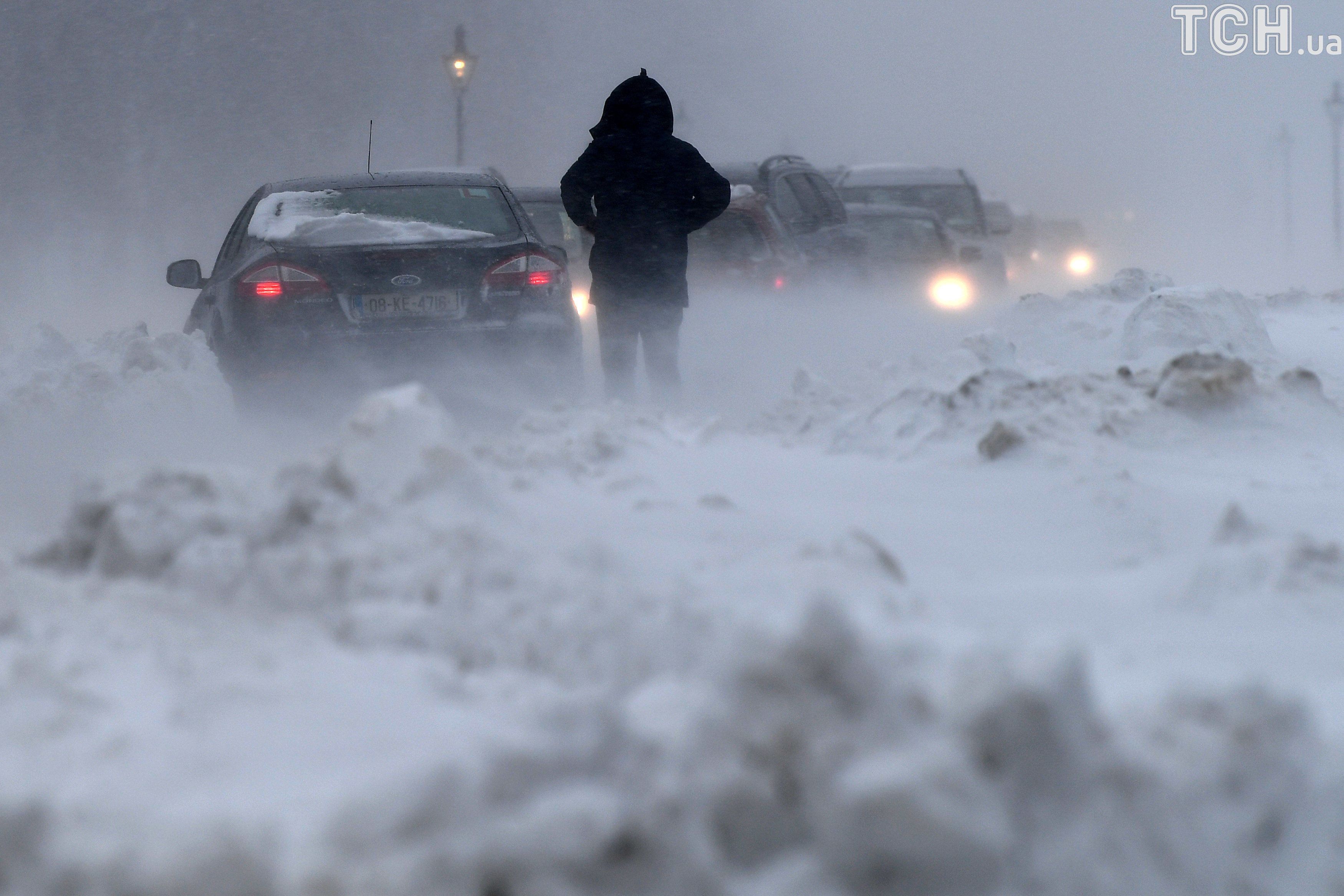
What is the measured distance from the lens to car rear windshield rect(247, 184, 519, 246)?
6.94m

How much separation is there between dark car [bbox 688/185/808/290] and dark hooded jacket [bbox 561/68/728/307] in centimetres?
214

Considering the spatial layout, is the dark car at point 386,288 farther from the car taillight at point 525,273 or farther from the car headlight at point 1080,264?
the car headlight at point 1080,264

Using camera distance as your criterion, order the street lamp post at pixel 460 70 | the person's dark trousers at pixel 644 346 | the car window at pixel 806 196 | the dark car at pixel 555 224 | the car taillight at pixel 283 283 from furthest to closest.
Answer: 1. the street lamp post at pixel 460 70
2. the car window at pixel 806 196
3. the dark car at pixel 555 224
4. the person's dark trousers at pixel 644 346
5. the car taillight at pixel 283 283

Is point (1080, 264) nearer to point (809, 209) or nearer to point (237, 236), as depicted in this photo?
point (809, 209)

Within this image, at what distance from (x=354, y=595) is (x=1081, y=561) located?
6.08ft

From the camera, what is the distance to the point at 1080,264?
30109 millimetres

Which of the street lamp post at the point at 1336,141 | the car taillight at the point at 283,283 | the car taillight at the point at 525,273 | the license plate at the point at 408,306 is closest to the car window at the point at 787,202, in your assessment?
the car taillight at the point at 525,273

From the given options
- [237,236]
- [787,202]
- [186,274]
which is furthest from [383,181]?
[787,202]

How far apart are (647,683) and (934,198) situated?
15.6 metres

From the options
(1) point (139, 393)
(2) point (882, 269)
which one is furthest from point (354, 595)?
(2) point (882, 269)

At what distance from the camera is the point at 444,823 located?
A: 1.95m

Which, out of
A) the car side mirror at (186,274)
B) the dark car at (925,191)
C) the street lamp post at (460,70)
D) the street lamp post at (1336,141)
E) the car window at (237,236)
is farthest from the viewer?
the street lamp post at (1336,141)

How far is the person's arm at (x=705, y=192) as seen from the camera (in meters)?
7.42

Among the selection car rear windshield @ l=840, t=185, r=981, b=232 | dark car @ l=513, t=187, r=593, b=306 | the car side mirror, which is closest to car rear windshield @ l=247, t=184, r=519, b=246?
the car side mirror
